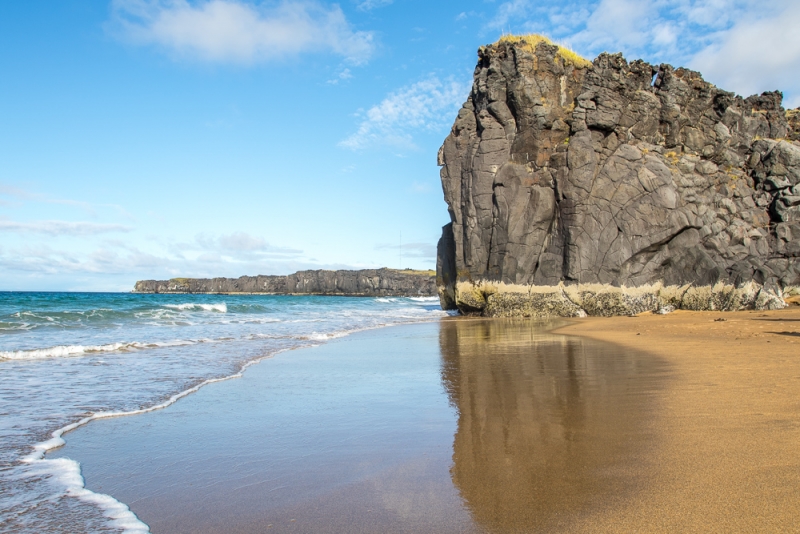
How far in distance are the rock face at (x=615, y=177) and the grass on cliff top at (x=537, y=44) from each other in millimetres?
137

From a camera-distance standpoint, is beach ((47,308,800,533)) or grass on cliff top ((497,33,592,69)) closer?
beach ((47,308,800,533))

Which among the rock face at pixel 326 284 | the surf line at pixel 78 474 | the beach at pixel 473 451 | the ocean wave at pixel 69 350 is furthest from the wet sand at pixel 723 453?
the rock face at pixel 326 284

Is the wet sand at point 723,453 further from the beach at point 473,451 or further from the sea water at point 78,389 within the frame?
the sea water at point 78,389

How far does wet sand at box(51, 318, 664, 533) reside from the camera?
351cm

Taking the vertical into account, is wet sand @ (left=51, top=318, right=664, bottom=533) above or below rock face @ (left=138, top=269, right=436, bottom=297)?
below

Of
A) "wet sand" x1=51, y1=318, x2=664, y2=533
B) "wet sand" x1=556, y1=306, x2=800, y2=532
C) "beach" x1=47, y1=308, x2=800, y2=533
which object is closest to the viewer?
"wet sand" x1=556, y1=306, x2=800, y2=532

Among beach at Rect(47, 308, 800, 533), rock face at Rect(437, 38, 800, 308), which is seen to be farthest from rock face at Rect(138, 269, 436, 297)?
beach at Rect(47, 308, 800, 533)

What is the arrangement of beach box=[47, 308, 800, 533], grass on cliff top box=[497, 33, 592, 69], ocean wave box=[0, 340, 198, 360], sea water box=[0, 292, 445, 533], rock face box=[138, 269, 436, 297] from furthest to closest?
rock face box=[138, 269, 436, 297] → grass on cliff top box=[497, 33, 592, 69] → ocean wave box=[0, 340, 198, 360] → sea water box=[0, 292, 445, 533] → beach box=[47, 308, 800, 533]

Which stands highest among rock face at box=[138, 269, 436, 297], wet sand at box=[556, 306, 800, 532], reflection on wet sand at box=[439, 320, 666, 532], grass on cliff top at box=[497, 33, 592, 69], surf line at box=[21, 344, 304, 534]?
grass on cliff top at box=[497, 33, 592, 69]

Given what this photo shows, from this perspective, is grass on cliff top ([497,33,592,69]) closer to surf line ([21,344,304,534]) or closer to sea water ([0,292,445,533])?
sea water ([0,292,445,533])

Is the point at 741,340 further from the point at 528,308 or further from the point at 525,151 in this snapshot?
the point at 525,151

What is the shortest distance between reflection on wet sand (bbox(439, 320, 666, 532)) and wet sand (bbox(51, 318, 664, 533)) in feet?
0.05

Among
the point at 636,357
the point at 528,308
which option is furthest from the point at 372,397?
the point at 528,308

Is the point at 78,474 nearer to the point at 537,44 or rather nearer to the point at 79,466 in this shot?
the point at 79,466
